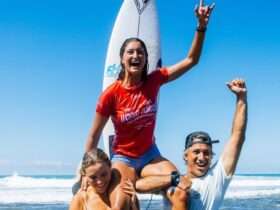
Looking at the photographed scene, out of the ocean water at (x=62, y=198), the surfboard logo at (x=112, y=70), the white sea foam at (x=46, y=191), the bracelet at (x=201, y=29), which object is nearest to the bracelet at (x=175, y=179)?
the bracelet at (x=201, y=29)

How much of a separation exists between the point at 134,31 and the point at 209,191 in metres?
5.22

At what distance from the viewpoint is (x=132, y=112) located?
13.9ft

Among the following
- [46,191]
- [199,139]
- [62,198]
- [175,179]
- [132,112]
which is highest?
[132,112]

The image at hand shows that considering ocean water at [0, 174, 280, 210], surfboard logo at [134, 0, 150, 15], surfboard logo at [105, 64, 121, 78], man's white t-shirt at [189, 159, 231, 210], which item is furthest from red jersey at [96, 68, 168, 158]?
surfboard logo at [134, 0, 150, 15]

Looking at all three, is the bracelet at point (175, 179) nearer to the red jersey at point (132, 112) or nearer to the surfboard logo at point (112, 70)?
the red jersey at point (132, 112)

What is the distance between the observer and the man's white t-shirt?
3734 mm

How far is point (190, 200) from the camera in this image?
148 inches

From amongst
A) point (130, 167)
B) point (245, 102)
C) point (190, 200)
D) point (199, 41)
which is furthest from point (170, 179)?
point (199, 41)

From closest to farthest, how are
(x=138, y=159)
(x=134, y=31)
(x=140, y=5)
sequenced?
(x=138, y=159) < (x=134, y=31) < (x=140, y=5)

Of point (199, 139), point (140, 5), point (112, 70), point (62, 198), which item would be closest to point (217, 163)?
point (199, 139)

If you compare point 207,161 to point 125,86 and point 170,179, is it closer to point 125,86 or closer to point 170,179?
point 170,179

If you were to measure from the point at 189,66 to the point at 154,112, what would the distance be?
461 mm

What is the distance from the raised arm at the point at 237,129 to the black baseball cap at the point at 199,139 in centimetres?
13

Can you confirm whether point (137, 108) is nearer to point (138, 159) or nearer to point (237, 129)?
point (138, 159)
